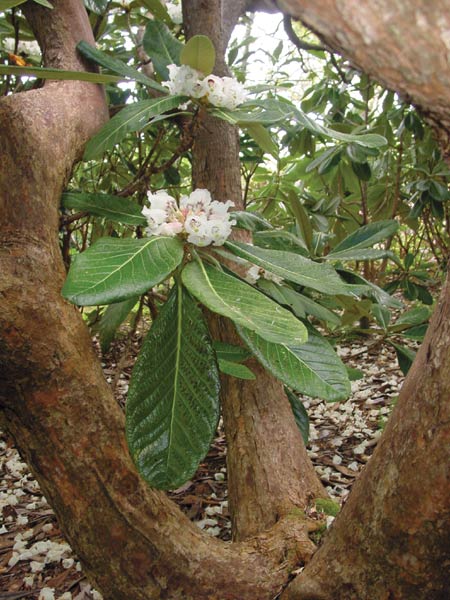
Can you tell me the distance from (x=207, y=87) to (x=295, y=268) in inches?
15.9

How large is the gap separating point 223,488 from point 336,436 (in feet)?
1.50

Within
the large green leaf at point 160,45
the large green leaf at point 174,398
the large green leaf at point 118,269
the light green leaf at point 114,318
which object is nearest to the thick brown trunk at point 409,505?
the large green leaf at point 174,398

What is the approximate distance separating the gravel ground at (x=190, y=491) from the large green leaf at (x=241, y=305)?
497 mm

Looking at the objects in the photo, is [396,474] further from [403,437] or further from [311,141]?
[311,141]

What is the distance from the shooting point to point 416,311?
5.16ft

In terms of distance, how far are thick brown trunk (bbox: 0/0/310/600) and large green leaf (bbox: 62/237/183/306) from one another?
122mm

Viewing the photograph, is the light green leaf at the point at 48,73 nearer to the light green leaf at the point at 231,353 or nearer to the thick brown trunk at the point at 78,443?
the thick brown trunk at the point at 78,443

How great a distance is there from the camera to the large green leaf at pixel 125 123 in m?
1.03

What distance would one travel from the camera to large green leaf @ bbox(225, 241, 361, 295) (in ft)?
2.82

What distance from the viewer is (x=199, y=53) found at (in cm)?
104

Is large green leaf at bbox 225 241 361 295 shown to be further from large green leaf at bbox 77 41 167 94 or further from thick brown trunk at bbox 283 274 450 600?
large green leaf at bbox 77 41 167 94

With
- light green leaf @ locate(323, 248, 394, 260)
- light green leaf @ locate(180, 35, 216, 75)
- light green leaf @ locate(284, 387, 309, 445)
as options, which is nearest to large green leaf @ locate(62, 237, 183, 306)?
light green leaf @ locate(180, 35, 216, 75)

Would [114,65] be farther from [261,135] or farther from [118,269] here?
[118,269]

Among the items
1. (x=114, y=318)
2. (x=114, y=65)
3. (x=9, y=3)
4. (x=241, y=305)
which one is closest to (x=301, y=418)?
(x=114, y=318)
